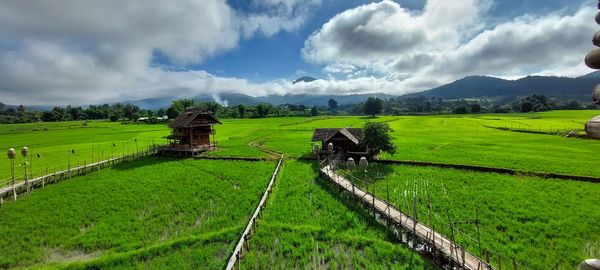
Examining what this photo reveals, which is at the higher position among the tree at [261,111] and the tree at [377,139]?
the tree at [261,111]

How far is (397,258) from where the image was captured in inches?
584

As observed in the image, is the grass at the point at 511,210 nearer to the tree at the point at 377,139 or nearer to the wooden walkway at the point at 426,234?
the wooden walkway at the point at 426,234

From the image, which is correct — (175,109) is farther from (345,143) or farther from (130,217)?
(130,217)

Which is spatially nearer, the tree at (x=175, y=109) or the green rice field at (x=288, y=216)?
the green rice field at (x=288, y=216)

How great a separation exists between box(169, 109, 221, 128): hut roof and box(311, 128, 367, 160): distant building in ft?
61.0

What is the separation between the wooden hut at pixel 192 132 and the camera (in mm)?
43688

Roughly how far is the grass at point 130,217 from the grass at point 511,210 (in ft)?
37.6

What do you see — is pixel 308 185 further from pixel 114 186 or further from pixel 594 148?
pixel 594 148

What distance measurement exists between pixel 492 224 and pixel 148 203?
24.4 m

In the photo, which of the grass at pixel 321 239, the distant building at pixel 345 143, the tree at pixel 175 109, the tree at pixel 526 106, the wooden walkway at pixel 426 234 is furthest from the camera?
the tree at pixel 526 106

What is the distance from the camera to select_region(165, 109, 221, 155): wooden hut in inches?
1720

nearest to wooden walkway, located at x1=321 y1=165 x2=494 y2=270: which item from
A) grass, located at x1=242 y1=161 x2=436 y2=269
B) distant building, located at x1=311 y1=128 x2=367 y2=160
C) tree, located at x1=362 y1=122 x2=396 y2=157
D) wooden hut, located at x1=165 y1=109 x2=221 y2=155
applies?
grass, located at x1=242 y1=161 x2=436 y2=269

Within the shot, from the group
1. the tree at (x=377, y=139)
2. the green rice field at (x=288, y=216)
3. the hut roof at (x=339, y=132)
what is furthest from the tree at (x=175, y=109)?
the tree at (x=377, y=139)

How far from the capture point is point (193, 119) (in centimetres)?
4447
